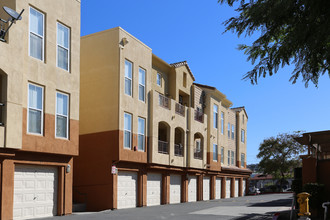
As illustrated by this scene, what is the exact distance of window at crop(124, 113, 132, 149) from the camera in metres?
23.7

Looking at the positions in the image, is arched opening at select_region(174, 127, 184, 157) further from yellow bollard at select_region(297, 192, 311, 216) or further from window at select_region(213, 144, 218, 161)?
yellow bollard at select_region(297, 192, 311, 216)

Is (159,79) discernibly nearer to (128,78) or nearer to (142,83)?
(142,83)

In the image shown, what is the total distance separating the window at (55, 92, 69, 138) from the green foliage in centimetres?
1058

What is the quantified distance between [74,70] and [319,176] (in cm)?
1184

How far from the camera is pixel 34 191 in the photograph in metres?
17.2

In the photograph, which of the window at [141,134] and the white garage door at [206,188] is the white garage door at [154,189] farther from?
the white garage door at [206,188]

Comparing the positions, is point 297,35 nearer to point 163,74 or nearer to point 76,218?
point 76,218

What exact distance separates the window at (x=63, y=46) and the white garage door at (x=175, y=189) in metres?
13.8

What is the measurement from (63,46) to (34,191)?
21.9 ft

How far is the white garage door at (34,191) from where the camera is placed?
649 inches

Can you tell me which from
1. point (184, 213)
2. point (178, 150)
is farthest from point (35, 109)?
point (178, 150)

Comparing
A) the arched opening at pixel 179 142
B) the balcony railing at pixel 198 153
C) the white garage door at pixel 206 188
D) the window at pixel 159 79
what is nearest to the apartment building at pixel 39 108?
the window at pixel 159 79

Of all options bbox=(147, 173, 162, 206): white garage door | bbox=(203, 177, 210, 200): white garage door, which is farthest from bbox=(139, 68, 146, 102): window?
bbox=(203, 177, 210, 200): white garage door

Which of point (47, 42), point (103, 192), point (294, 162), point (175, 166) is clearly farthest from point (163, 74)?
point (294, 162)
